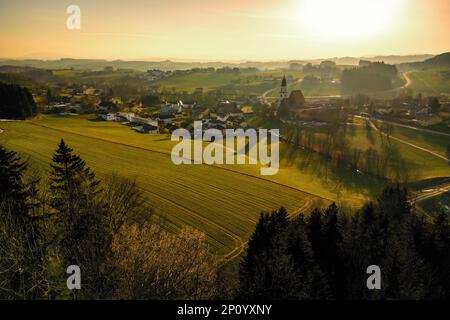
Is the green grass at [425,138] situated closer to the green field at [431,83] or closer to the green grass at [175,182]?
the green grass at [175,182]

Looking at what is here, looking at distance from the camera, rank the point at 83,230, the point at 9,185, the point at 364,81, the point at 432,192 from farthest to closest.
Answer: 1. the point at 364,81
2. the point at 432,192
3. the point at 9,185
4. the point at 83,230

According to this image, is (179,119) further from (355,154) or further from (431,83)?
(431,83)

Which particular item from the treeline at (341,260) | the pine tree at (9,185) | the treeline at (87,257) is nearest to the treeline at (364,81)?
the treeline at (341,260)

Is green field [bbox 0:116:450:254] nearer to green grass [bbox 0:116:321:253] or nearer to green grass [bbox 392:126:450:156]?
green grass [bbox 0:116:321:253]

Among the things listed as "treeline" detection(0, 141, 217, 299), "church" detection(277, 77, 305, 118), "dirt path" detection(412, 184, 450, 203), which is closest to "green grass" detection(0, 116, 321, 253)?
"treeline" detection(0, 141, 217, 299)

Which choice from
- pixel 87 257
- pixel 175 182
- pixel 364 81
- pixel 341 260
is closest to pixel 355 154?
pixel 175 182

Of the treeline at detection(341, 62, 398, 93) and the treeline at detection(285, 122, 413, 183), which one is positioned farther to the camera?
the treeline at detection(341, 62, 398, 93)
